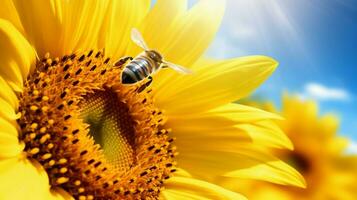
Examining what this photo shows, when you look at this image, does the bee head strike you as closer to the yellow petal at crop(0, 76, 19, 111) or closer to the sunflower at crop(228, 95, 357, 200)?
the yellow petal at crop(0, 76, 19, 111)

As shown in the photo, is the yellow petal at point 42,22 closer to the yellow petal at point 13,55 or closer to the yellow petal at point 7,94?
the yellow petal at point 13,55

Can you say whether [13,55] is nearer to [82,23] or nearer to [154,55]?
[82,23]

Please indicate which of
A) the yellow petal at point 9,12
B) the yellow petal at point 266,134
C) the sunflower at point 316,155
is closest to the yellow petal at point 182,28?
the yellow petal at point 266,134

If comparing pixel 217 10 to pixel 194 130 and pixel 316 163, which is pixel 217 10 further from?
pixel 316 163

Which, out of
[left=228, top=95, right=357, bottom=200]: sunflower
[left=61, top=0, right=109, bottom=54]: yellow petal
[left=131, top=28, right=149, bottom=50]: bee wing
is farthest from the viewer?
[left=228, top=95, right=357, bottom=200]: sunflower

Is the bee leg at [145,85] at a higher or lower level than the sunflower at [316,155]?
lower

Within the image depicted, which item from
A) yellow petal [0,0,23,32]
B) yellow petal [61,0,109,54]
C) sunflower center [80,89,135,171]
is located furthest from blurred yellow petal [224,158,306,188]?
yellow petal [0,0,23,32]

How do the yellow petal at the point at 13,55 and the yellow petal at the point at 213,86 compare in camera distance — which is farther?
the yellow petal at the point at 213,86

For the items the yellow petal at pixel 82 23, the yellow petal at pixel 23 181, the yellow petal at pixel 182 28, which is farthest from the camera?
the yellow petal at pixel 182 28
